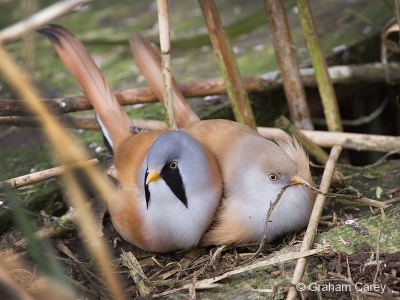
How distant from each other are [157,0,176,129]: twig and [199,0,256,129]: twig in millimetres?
477

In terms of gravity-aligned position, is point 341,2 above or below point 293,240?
above

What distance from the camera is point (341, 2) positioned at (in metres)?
5.77

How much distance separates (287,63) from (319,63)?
0.21m

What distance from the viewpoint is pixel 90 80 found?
3.68 metres

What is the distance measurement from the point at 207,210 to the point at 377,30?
274 cm

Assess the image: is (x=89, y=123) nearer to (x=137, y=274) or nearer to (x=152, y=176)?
(x=152, y=176)

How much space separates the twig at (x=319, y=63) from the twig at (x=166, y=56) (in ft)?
3.40

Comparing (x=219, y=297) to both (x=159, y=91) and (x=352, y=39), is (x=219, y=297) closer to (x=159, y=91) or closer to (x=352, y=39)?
(x=159, y=91)

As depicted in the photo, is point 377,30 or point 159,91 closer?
point 159,91

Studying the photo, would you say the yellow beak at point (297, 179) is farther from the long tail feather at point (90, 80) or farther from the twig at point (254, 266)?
the long tail feather at point (90, 80)

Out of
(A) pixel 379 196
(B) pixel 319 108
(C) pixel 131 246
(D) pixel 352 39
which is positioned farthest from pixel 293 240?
(D) pixel 352 39

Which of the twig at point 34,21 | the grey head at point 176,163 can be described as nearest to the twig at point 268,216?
the grey head at point 176,163

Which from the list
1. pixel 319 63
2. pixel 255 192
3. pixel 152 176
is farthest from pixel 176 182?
pixel 319 63

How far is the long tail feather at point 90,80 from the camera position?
3.67m
